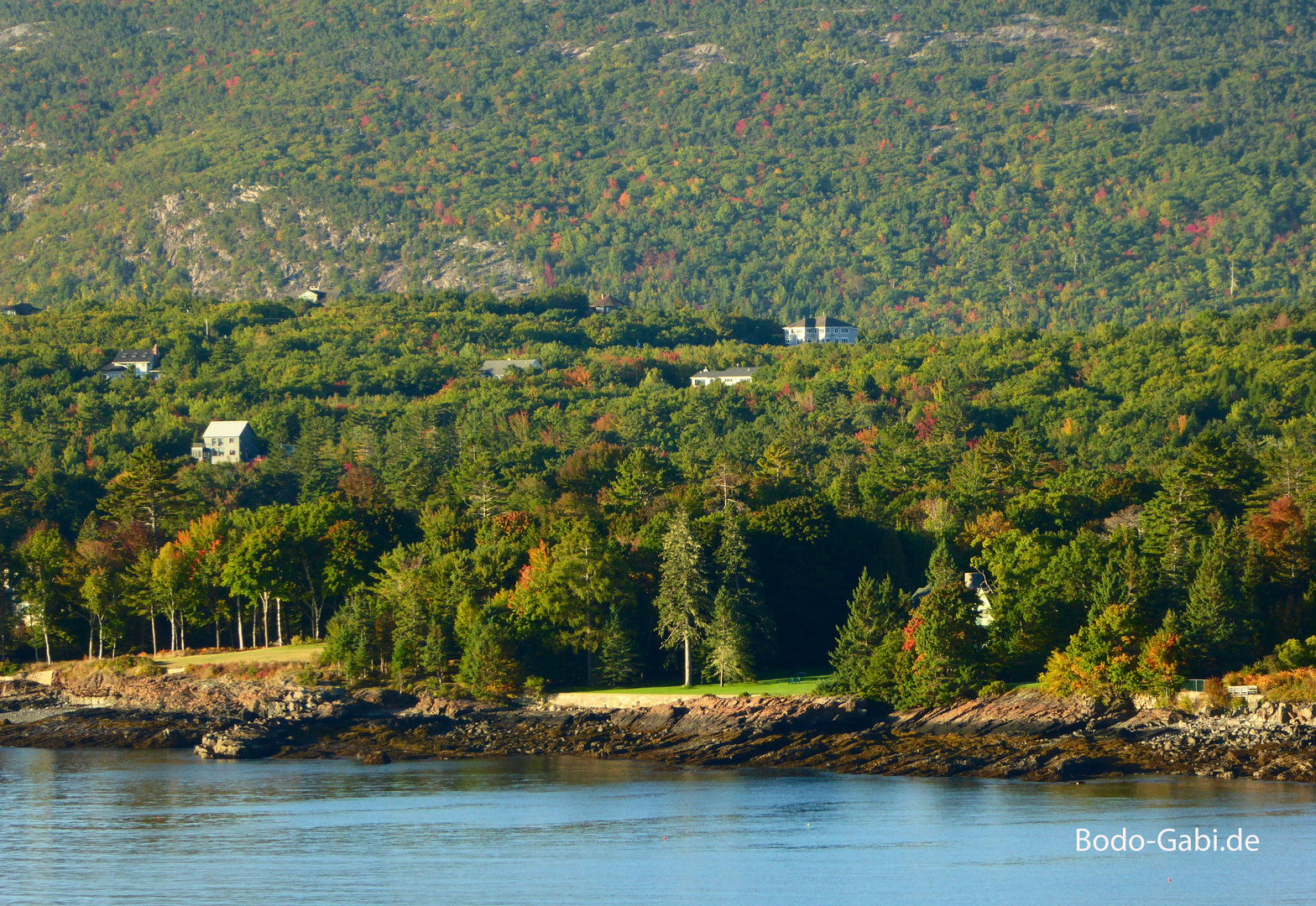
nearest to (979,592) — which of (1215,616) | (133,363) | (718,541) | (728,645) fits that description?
(1215,616)

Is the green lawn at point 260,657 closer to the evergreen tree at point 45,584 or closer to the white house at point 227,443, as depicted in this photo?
the evergreen tree at point 45,584

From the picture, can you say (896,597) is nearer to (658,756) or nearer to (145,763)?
(658,756)

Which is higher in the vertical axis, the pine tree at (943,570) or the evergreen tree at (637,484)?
the evergreen tree at (637,484)

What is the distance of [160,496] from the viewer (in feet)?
333

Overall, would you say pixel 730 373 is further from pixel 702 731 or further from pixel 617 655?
pixel 702 731

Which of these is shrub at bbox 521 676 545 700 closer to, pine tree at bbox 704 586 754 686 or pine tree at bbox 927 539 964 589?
pine tree at bbox 704 586 754 686

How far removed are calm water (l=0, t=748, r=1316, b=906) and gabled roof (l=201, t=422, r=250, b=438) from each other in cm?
8924

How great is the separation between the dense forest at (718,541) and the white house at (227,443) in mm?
1827

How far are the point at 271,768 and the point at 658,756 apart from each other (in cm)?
1534

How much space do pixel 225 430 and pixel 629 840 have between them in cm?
10845

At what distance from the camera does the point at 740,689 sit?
67.4m

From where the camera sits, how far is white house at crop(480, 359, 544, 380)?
18500 centimetres

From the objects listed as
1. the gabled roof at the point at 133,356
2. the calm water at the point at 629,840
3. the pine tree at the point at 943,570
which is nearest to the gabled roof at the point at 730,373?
the gabled roof at the point at 133,356

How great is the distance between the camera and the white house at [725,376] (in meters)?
180
